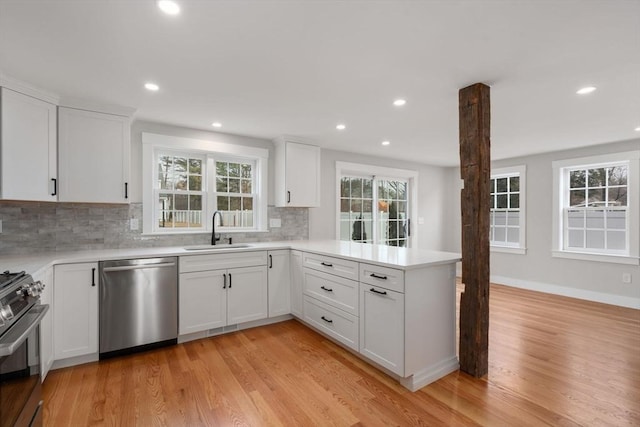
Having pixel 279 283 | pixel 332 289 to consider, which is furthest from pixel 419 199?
pixel 332 289

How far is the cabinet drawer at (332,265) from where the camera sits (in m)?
2.62

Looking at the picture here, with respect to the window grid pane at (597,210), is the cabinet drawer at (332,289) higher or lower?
lower

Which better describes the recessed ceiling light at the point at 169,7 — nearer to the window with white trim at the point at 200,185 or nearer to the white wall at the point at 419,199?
the window with white trim at the point at 200,185

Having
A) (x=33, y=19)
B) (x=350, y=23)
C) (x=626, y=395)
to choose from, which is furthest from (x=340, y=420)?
(x=33, y=19)

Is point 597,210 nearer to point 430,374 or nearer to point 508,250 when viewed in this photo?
point 508,250

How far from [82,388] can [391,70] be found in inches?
127

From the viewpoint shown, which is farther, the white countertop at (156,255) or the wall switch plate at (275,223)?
the wall switch plate at (275,223)

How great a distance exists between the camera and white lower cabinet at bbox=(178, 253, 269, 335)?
9.71 ft

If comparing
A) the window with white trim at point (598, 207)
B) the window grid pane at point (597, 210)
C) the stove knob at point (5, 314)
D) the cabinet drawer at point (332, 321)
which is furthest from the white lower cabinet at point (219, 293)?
the window grid pane at point (597, 210)

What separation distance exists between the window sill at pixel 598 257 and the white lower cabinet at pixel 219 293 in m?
4.65

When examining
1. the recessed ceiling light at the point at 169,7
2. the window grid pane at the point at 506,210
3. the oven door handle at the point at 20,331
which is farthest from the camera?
the window grid pane at the point at 506,210

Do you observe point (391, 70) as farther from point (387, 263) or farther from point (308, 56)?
point (387, 263)

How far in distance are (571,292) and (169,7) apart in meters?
6.04

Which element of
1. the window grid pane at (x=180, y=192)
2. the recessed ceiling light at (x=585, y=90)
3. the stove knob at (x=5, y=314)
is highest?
the recessed ceiling light at (x=585, y=90)
